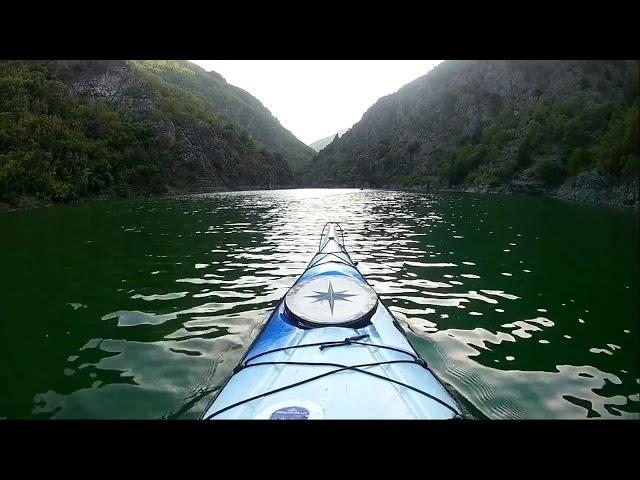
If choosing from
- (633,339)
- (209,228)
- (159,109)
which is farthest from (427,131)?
(633,339)

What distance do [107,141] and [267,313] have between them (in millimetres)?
64097

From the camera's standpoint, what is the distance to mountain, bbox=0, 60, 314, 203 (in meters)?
43.6

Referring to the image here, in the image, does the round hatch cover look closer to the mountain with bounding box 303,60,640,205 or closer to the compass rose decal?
the compass rose decal

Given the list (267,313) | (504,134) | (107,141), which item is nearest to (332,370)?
(267,313)

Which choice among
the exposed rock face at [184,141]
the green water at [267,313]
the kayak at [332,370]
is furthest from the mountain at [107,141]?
the kayak at [332,370]

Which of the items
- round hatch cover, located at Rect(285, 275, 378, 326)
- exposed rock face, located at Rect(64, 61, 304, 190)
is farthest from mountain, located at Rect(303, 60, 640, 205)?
exposed rock face, located at Rect(64, 61, 304, 190)

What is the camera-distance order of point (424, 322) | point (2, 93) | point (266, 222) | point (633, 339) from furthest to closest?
1. point (2, 93)
2. point (266, 222)
3. point (424, 322)
4. point (633, 339)

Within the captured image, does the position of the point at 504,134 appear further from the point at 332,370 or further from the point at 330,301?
the point at 332,370
